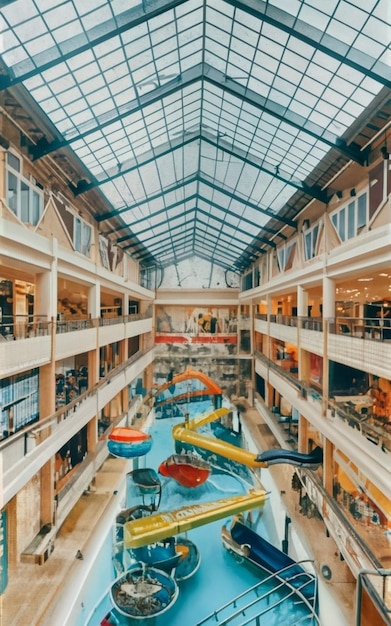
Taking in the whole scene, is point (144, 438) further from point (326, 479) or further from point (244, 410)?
point (244, 410)

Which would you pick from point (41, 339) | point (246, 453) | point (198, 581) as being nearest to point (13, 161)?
point (41, 339)

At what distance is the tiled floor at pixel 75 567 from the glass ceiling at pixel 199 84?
940 cm

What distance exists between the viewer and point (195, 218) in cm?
2192

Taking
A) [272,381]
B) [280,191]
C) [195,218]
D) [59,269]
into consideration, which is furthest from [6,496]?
[195,218]

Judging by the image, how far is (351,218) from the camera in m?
10.7

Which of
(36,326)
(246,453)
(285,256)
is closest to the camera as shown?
(36,326)

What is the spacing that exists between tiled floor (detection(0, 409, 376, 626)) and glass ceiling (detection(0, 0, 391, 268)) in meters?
9.40

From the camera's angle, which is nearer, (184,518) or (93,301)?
(184,518)

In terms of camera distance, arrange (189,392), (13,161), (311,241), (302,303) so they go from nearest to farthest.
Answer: (13,161)
(311,241)
(302,303)
(189,392)

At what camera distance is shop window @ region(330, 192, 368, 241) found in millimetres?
10016

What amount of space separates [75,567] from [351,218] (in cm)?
1091

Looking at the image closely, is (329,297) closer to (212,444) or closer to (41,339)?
(212,444)

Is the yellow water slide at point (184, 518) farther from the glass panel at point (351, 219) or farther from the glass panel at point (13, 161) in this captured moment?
the glass panel at point (13, 161)

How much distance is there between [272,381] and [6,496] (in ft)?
46.0
